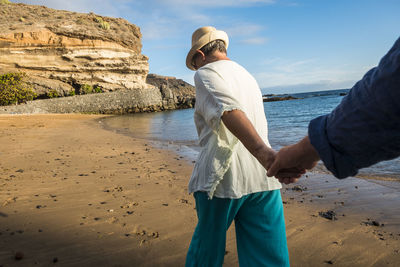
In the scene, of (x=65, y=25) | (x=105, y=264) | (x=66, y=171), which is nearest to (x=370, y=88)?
(x=105, y=264)

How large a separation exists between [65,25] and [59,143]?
119 ft

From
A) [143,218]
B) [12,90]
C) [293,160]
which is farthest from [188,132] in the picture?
[12,90]

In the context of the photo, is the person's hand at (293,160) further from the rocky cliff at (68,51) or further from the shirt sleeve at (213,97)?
the rocky cliff at (68,51)

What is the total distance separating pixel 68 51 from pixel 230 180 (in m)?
42.9

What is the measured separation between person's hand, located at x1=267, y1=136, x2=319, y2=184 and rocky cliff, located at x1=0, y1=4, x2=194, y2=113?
A: 39.6m

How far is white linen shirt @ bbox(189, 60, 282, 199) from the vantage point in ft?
5.08

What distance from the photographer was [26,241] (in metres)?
3.05

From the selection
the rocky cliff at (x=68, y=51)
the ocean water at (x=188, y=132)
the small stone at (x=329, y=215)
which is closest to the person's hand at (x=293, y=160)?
the small stone at (x=329, y=215)

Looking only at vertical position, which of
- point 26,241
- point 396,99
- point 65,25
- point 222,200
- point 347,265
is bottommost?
point 347,265

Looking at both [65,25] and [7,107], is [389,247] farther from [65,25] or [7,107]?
[65,25]

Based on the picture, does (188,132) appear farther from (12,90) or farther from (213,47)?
(12,90)

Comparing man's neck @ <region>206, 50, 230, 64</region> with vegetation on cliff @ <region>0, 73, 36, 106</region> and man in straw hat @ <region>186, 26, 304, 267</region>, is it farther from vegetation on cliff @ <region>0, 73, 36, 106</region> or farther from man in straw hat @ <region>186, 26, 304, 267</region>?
vegetation on cliff @ <region>0, 73, 36, 106</region>

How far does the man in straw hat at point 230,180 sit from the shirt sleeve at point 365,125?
52 cm

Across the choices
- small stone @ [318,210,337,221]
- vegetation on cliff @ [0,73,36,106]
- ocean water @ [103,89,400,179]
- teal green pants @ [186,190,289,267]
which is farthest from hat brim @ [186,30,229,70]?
vegetation on cliff @ [0,73,36,106]
